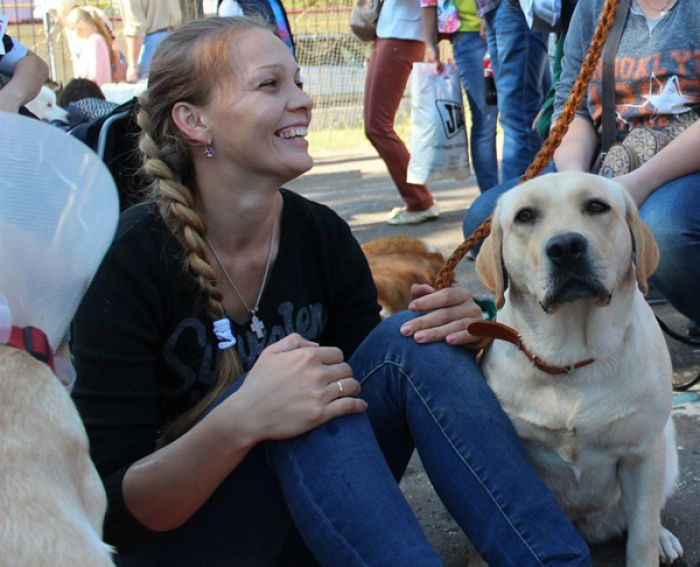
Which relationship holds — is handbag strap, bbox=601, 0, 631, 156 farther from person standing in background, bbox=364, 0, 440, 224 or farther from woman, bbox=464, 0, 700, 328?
person standing in background, bbox=364, 0, 440, 224

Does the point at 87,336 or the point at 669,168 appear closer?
the point at 87,336

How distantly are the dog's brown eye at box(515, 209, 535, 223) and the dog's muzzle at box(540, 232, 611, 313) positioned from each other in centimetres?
15

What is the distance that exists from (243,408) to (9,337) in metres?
0.72

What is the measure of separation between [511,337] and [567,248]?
0.87ft

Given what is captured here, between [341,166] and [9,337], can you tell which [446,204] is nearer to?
[341,166]

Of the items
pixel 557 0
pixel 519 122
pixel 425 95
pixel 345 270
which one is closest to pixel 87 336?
pixel 345 270

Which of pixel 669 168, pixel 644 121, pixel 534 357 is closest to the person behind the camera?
pixel 534 357

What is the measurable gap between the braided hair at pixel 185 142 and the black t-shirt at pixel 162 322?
0.11 feet

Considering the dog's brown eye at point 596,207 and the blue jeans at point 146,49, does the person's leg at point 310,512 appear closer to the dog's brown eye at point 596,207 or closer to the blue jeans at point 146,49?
the dog's brown eye at point 596,207

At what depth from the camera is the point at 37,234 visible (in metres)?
1.26

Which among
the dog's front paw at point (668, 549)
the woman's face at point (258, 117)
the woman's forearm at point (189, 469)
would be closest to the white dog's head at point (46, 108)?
the woman's face at point (258, 117)

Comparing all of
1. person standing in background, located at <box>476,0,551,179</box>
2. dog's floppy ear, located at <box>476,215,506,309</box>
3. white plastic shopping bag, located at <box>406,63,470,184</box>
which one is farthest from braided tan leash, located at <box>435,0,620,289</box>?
white plastic shopping bag, located at <box>406,63,470,184</box>

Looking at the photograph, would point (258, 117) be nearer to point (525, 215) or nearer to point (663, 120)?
point (525, 215)

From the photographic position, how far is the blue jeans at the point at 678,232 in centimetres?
292
